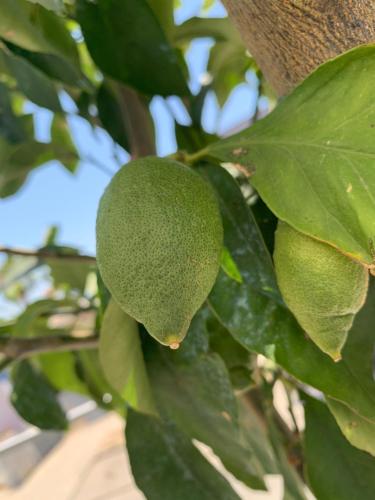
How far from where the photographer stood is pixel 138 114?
2.28ft

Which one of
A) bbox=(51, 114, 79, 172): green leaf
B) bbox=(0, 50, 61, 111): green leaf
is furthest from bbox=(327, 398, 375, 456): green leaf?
bbox=(51, 114, 79, 172): green leaf

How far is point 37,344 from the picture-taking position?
2.01 feet

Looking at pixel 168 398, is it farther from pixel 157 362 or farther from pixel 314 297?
pixel 314 297

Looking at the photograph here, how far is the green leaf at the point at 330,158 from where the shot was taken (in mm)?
308

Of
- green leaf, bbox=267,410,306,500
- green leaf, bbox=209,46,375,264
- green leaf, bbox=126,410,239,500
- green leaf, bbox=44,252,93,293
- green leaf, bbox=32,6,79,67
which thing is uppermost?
green leaf, bbox=32,6,79,67

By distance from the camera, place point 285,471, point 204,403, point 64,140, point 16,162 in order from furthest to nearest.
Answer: point 64,140 < point 16,162 < point 285,471 < point 204,403

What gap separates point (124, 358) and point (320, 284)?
0.21 m

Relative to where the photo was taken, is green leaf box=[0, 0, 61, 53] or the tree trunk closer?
the tree trunk

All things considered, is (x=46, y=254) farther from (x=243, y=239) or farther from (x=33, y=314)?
(x=243, y=239)

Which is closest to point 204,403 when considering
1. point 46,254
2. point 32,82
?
point 46,254

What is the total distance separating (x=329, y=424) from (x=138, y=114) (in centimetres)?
42

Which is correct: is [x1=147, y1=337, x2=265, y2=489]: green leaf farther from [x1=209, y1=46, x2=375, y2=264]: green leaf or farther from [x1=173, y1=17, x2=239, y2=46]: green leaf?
[x1=173, y1=17, x2=239, y2=46]: green leaf

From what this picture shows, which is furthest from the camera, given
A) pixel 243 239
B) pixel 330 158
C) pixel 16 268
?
pixel 16 268

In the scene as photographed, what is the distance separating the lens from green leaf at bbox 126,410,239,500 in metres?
0.60
